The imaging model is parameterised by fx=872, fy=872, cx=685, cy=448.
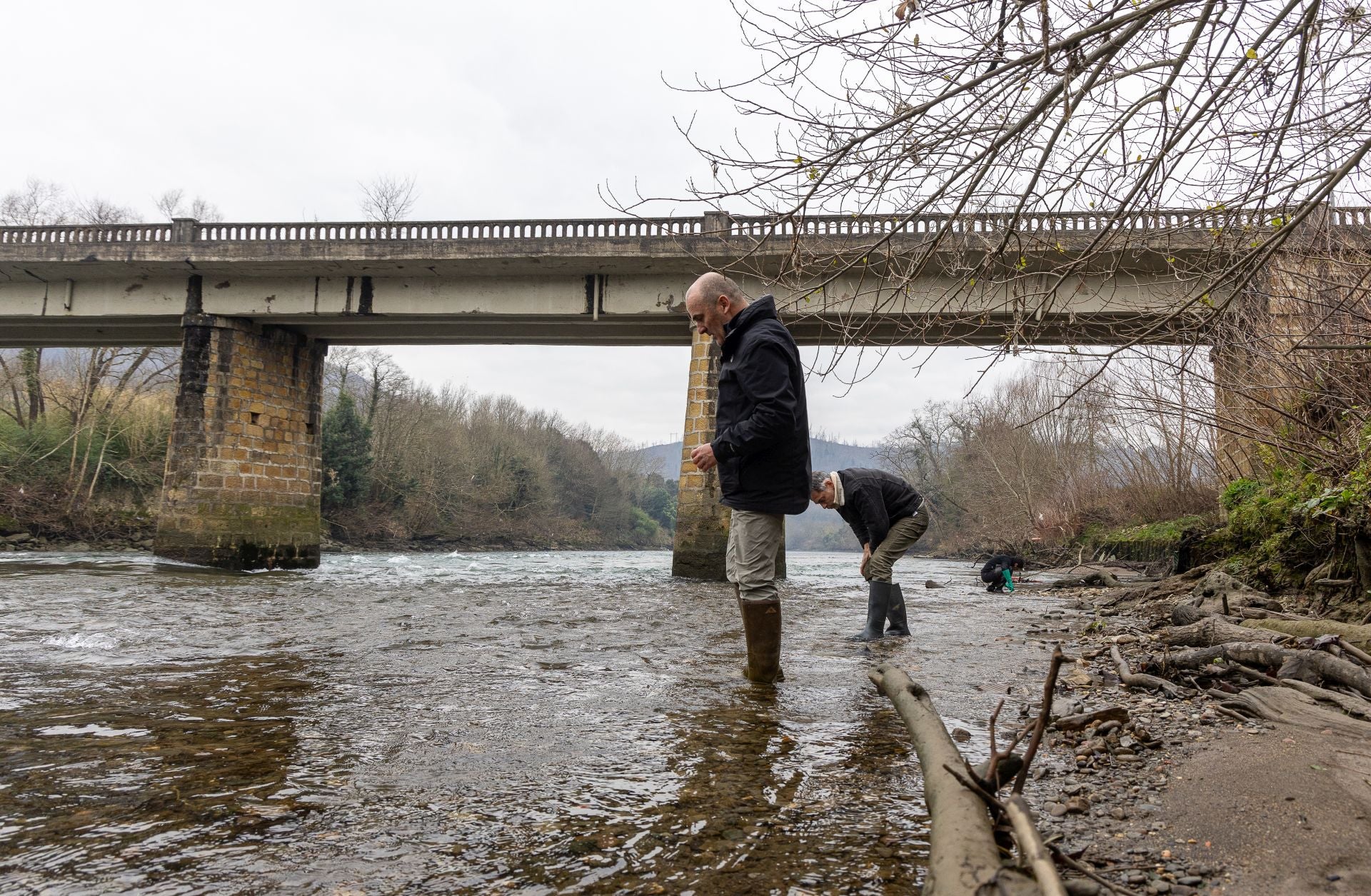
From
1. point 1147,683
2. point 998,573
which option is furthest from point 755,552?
point 998,573

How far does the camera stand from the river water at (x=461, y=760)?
2.13m

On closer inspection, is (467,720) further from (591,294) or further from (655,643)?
(591,294)

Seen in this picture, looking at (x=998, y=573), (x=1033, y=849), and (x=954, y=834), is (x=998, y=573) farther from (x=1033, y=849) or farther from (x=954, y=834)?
(x=1033, y=849)

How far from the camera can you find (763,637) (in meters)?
4.75

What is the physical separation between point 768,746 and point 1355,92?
4302mm

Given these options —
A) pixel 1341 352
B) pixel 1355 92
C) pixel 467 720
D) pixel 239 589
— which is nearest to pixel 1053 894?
pixel 467 720

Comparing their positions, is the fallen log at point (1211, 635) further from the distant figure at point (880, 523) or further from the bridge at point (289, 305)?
the bridge at point (289, 305)

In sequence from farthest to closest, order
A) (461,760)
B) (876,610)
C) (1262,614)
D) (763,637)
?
(876,610), (1262,614), (763,637), (461,760)

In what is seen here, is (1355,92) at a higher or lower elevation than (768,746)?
higher

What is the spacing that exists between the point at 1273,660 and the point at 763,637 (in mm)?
2547

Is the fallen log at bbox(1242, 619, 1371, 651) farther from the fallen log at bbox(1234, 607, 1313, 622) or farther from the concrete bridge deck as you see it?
the concrete bridge deck

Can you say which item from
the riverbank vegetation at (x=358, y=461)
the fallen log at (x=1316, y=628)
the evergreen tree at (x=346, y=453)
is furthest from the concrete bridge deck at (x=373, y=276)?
the evergreen tree at (x=346, y=453)

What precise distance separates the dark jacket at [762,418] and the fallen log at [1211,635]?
9.05 feet

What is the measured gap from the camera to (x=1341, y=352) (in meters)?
7.06
